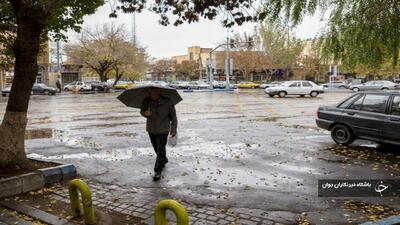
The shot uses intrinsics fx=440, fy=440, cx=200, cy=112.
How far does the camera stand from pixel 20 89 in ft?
24.1

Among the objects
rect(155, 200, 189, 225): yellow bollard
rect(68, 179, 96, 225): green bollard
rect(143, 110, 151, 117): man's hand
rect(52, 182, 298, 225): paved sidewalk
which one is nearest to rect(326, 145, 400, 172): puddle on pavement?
rect(52, 182, 298, 225): paved sidewalk

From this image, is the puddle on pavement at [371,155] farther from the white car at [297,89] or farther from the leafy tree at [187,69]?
the leafy tree at [187,69]

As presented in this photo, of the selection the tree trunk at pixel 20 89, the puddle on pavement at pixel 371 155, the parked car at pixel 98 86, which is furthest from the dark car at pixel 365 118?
the parked car at pixel 98 86

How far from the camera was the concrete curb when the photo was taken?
253 inches

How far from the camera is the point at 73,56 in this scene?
5931cm

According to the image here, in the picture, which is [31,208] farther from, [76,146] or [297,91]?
[297,91]

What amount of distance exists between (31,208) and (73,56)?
5615 cm

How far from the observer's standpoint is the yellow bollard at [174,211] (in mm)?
4078

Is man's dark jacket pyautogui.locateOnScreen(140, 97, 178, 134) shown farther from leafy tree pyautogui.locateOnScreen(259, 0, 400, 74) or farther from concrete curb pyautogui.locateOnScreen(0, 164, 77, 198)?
leafy tree pyautogui.locateOnScreen(259, 0, 400, 74)

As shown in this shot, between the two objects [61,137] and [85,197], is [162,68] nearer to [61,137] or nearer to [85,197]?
→ [61,137]

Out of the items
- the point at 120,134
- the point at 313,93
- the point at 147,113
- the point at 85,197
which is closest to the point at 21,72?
the point at 147,113

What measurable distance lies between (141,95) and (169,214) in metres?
2.92

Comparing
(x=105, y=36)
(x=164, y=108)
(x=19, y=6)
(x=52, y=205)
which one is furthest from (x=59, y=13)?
(x=105, y=36)

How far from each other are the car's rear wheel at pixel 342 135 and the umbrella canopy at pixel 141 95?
16.8ft
